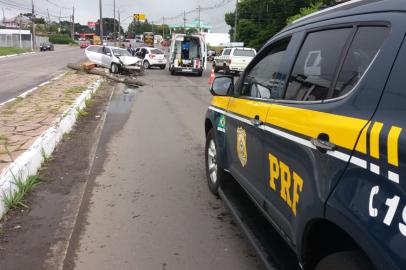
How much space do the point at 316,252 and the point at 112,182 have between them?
410 cm

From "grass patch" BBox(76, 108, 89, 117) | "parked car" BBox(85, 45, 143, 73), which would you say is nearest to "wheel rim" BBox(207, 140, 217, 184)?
"grass patch" BBox(76, 108, 89, 117)

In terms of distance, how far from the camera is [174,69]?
1201 inches

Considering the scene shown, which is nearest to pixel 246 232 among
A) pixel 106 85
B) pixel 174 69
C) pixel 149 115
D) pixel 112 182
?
pixel 112 182

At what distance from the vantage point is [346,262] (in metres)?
2.35

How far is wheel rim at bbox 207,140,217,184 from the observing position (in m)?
5.63

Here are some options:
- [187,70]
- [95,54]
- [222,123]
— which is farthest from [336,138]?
[95,54]

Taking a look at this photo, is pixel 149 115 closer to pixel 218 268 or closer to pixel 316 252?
pixel 218 268

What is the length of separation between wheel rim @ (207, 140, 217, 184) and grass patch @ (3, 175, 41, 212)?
2.14 m

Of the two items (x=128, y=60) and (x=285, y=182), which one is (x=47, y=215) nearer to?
(x=285, y=182)

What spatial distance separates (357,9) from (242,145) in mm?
1778

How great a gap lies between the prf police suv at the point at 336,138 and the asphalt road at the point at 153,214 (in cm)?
77

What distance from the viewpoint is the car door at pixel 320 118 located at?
2332 mm

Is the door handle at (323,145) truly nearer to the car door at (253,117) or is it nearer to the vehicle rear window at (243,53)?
the car door at (253,117)

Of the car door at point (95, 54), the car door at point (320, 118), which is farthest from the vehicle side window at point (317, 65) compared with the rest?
the car door at point (95, 54)
